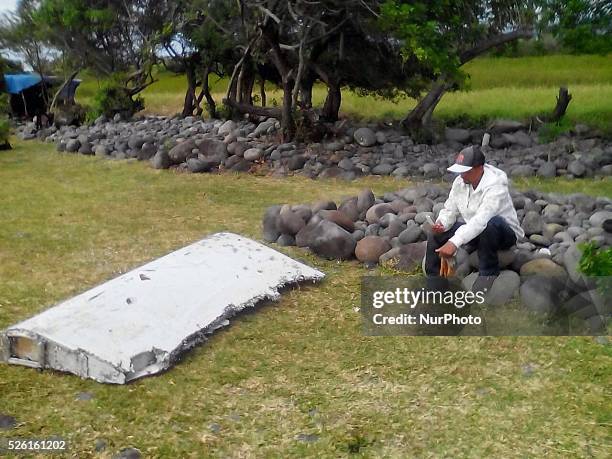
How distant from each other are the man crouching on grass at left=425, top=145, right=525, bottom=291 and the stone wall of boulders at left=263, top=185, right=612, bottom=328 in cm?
15

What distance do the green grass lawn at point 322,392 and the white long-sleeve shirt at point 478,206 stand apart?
0.70 meters

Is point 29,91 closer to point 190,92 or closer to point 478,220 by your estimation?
point 190,92

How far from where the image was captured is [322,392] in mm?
3592

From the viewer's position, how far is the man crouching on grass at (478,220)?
443cm

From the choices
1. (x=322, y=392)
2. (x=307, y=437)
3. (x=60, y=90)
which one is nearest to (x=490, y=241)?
(x=322, y=392)

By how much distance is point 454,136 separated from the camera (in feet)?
41.7

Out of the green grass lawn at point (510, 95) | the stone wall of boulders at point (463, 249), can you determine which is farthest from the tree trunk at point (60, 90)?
the stone wall of boulders at point (463, 249)

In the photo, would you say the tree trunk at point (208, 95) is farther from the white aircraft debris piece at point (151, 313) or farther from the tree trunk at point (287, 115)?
the white aircraft debris piece at point (151, 313)

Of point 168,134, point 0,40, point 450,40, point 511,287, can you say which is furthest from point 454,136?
point 0,40

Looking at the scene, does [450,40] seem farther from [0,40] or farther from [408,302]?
[0,40]

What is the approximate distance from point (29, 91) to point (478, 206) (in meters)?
20.7

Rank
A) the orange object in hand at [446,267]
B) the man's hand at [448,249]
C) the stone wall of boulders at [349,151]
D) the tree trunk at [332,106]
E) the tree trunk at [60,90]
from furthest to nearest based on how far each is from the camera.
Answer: the tree trunk at [60,90], the tree trunk at [332,106], the stone wall of boulders at [349,151], the orange object in hand at [446,267], the man's hand at [448,249]

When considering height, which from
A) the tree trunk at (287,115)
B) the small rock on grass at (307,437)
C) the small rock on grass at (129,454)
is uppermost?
→ the tree trunk at (287,115)

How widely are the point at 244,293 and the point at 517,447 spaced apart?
2.10 metres
